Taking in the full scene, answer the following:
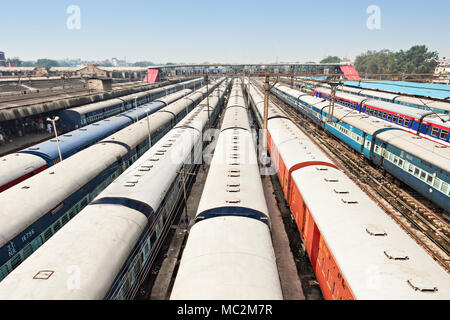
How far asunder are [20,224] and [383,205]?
25529 millimetres

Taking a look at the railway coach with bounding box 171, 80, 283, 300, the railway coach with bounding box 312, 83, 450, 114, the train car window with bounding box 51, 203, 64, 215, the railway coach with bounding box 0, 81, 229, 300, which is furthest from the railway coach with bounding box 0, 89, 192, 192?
the railway coach with bounding box 312, 83, 450, 114

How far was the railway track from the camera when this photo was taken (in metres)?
16.8

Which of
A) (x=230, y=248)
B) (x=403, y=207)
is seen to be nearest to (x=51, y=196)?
(x=230, y=248)

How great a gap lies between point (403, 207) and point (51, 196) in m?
26.6

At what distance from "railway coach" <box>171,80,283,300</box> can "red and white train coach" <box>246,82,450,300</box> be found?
102 inches

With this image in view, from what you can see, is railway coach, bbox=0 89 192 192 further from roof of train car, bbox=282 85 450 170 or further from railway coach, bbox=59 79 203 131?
roof of train car, bbox=282 85 450 170

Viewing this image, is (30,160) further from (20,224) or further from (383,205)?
(383,205)

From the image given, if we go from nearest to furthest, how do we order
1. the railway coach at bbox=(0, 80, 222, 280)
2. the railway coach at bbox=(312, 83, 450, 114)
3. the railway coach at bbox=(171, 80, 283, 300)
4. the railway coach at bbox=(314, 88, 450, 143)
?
the railway coach at bbox=(171, 80, 283, 300) → the railway coach at bbox=(0, 80, 222, 280) → the railway coach at bbox=(314, 88, 450, 143) → the railway coach at bbox=(312, 83, 450, 114)

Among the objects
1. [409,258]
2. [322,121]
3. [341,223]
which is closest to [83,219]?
[341,223]

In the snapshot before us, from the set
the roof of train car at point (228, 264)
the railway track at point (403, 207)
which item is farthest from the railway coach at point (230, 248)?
the railway track at point (403, 207)

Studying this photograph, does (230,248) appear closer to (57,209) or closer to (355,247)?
(355,247)

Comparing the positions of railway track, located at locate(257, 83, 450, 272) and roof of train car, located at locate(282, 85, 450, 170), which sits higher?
roof of train car, located at locate(282, 85, 450, 170)

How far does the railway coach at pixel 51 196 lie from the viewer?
1139 cm

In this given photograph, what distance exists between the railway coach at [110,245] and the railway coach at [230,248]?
8.76 feet
